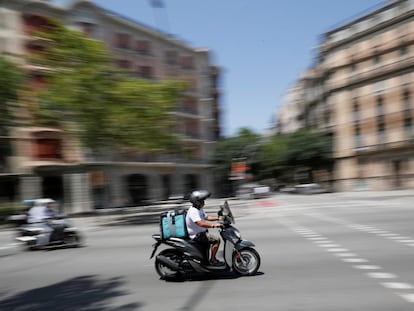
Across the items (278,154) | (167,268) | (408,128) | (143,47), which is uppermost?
(143,47)

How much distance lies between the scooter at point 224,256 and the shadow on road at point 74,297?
932 mm

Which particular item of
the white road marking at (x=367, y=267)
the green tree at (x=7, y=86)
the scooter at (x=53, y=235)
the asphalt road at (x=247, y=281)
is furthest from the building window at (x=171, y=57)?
the white road marking at (x=367, y=267)

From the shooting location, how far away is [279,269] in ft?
24.4

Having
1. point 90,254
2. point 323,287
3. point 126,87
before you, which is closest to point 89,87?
point 126,87

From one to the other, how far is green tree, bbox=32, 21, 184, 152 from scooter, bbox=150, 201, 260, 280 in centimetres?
1322

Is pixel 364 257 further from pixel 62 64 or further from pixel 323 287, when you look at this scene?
pixel 62 64

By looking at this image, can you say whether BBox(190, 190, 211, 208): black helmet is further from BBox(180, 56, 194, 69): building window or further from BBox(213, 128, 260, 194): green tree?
BBox(213, 128, 260, 194): green tree

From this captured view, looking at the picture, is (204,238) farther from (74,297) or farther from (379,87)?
(379,87)

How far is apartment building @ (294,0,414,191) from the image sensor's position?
148 ft

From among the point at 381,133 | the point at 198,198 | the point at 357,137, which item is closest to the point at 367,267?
the point at 198,198

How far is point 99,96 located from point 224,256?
13850mm

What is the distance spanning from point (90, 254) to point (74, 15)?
2870 centimetres

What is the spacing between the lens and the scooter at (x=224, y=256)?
693 centimetres

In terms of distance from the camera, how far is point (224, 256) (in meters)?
6.94
